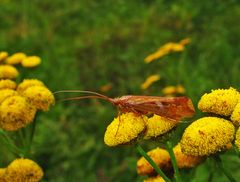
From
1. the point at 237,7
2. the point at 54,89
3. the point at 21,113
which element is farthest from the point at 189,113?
the point at 237,7

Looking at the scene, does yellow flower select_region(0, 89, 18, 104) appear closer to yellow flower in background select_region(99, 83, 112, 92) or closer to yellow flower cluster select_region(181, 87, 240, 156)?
yellow flower cluster select_region(181, 87, 240, 156)

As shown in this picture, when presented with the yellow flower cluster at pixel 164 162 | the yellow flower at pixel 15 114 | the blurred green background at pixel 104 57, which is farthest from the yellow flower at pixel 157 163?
the blurred green background at pixel 104 57

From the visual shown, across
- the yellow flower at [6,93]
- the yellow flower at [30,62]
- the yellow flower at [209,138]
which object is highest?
the yellow flower at [209,138]

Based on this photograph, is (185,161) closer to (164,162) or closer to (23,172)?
(164,162)

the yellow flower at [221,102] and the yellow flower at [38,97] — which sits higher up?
the yellow flower at [221,102]

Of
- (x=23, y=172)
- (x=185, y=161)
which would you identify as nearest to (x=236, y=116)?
(x=185, y=161)

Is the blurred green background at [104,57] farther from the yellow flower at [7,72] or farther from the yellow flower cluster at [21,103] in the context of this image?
the yellow flower cluster at [21,103]
